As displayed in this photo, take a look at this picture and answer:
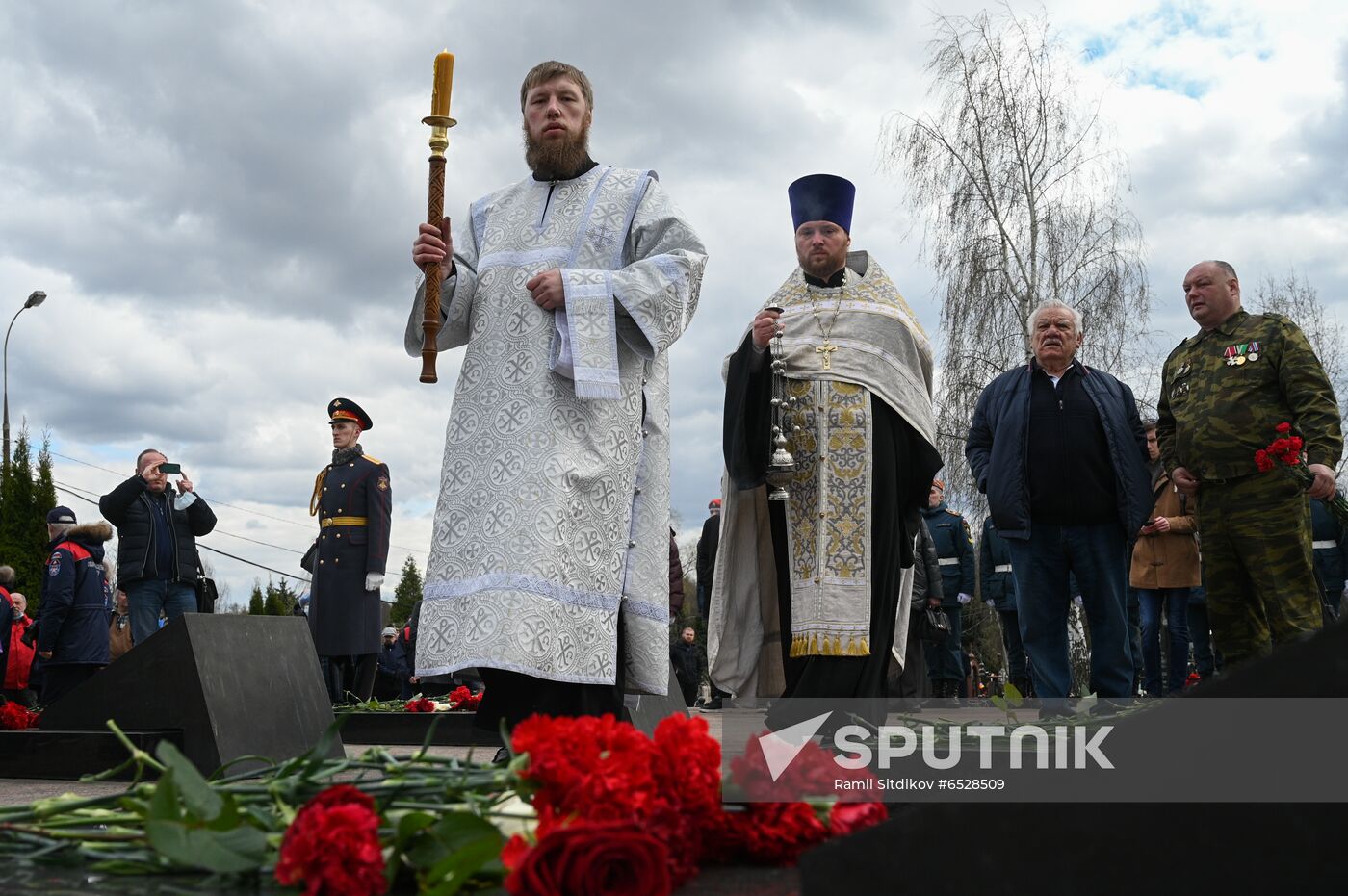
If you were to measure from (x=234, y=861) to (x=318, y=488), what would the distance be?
327 inches

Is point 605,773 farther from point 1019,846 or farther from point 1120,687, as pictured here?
point 1120,687

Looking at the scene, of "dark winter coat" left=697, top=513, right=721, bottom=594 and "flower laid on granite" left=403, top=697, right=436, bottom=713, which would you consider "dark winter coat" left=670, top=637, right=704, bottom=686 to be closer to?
"dark winter coat" left=697, top=513, right=721, bottom=594

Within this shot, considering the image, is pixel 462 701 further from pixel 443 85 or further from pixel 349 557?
pixel 443 85

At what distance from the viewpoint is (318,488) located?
9805 millimetres

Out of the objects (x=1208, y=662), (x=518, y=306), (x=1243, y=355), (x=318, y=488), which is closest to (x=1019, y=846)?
(x=518, y=306)

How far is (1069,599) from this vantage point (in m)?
6.36

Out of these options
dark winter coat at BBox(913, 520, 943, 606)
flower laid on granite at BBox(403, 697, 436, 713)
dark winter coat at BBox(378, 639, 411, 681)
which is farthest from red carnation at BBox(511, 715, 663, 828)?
dark winter coat at BBox(378, 639, 411, 681)

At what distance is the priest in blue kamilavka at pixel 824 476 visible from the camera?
210 inches

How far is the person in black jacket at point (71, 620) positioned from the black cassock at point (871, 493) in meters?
6.86

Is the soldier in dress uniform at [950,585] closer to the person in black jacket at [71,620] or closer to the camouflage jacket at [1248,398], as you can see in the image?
the camouflage jacket at [1248,398]

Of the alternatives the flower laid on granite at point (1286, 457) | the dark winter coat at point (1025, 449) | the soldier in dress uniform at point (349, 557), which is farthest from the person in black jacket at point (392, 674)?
the flower laid on granite at point (1286, 457)

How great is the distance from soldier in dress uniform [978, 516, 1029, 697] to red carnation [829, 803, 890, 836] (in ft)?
28.4

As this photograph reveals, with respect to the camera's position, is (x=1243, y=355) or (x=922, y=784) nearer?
(x=922, y=784)

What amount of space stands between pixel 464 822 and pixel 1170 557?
798 centimetres
